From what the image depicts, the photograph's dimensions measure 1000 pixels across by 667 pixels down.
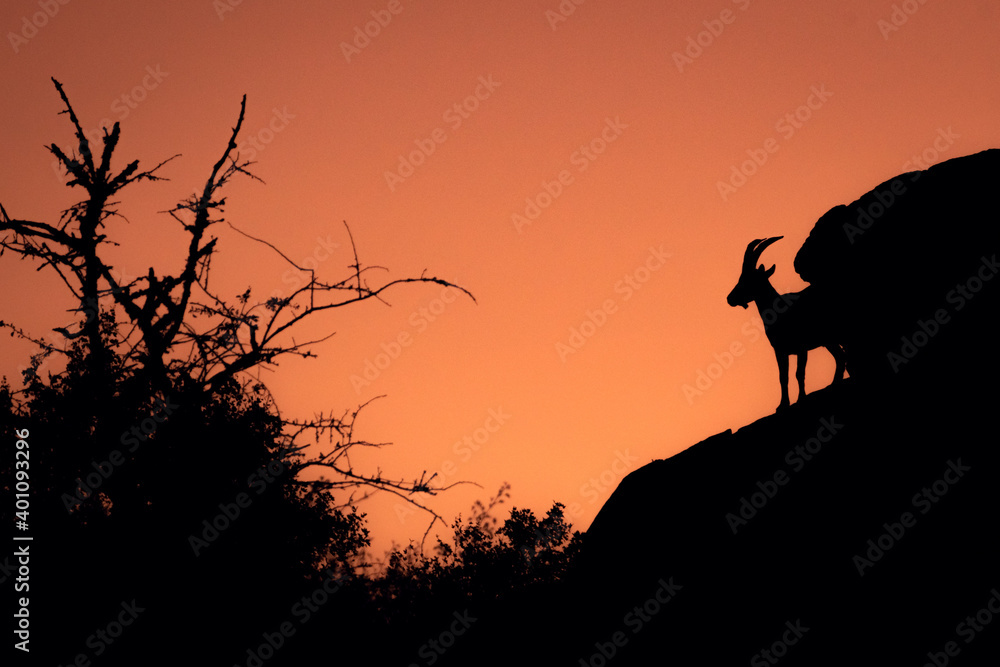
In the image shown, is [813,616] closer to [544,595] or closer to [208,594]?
[544,595]

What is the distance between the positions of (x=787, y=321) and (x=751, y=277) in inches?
43.8

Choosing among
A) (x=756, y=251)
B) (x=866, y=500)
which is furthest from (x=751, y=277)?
(x=866, y=500)

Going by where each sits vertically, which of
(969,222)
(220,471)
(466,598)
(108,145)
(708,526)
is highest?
(108,145)

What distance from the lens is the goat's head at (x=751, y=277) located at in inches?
455

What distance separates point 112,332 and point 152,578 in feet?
7.55

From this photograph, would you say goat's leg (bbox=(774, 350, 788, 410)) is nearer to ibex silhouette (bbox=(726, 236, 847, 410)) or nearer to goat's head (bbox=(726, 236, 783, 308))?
ibex silhouette (bbox=(726, 236, 847, 410))

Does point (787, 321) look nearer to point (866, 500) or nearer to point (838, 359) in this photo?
point (838, 359)

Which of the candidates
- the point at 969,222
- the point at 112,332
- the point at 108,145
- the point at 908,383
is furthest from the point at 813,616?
the point at 108,145

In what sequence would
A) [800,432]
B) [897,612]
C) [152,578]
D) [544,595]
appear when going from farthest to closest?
[544,595]
[800,432]
[897,612]
[152,578]

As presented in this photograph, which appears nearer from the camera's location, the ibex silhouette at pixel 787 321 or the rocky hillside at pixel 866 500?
the rocky hillside at pixel 866 500

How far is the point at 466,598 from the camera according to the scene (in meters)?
31.8

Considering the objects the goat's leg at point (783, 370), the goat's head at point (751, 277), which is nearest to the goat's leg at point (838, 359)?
the goat's leg at point (783, 370)

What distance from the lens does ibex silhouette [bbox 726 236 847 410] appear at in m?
10.4

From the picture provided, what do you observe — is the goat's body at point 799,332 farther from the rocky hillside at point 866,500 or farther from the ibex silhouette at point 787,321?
the rocky hillside at point 866,500
